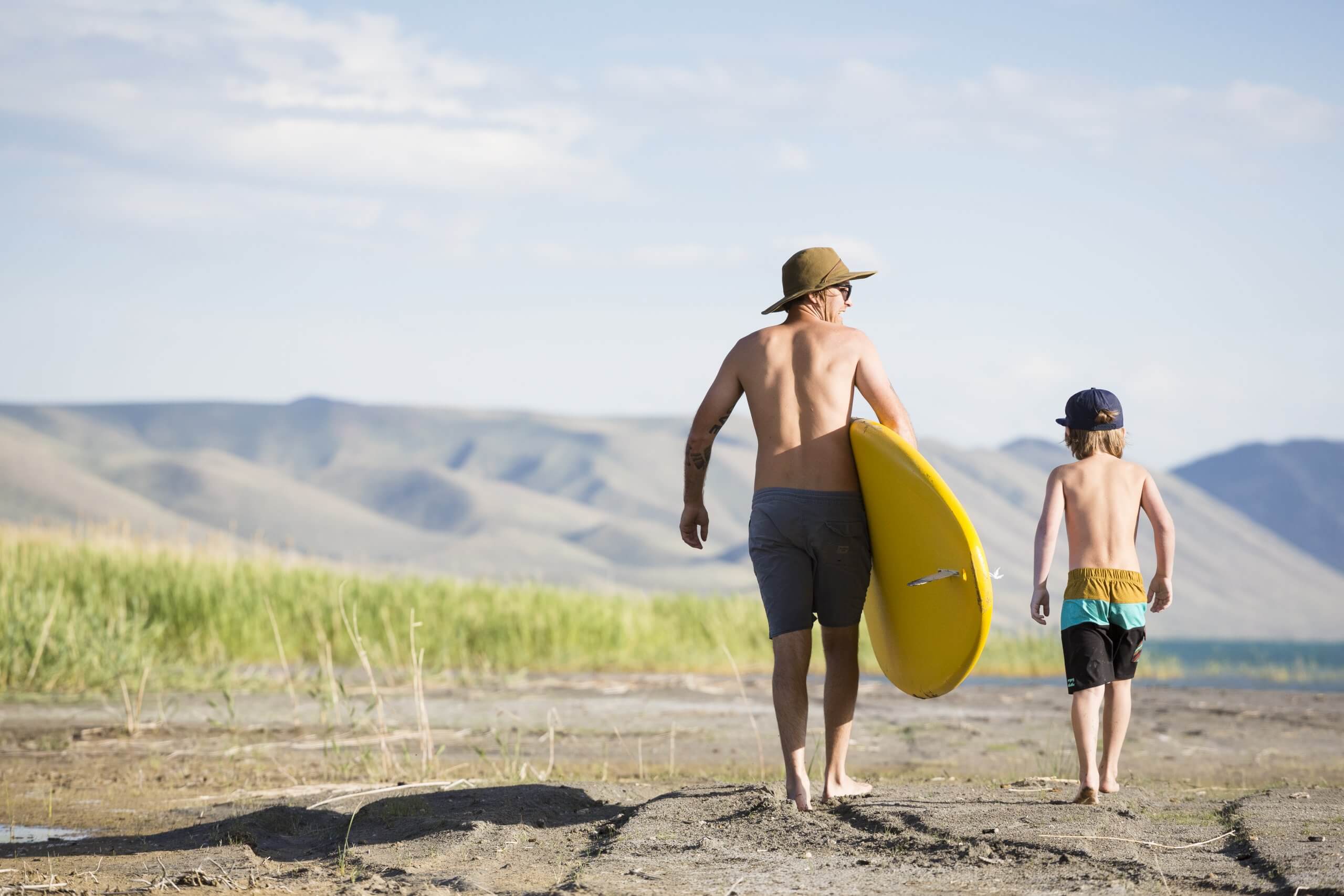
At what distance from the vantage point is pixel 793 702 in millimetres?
5441

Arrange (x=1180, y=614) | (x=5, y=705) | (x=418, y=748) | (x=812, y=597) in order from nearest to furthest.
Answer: (x=812, y=597) → (x=418, y=748) → (x=5, y=705) → (x=1180, y=614)

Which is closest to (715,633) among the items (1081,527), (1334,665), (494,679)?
(494,679)

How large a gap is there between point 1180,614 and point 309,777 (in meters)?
178

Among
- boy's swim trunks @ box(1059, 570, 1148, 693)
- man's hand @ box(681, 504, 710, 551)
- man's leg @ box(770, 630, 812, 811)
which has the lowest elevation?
man's leg @ box(770, 630, 812, 811)

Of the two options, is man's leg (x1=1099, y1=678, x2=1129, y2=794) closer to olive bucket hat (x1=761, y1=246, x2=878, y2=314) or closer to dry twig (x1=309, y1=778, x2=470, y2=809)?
olive bucket hat (x1=761, y1=246, x2=878, y2=314)

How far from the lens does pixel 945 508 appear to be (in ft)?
17.4

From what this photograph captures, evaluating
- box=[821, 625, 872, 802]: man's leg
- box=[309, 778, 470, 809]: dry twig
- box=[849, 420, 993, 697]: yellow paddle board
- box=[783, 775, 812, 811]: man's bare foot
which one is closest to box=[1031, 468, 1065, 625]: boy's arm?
box=[849, 420, 993, 697]: yellow paddle board

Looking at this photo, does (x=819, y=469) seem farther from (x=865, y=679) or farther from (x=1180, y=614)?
(x=1180, y=614)

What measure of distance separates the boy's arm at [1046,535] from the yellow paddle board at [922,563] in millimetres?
393

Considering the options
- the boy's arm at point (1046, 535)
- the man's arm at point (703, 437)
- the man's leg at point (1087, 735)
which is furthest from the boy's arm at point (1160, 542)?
the man's arm at point (703, 437)

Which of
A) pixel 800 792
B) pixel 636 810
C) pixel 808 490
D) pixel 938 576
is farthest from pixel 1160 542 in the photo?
pixel 636 810

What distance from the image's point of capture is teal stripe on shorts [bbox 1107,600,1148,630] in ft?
18.4

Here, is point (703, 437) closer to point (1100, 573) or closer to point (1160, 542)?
point (1100, 573)

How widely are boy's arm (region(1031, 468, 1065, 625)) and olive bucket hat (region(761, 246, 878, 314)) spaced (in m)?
1.15
